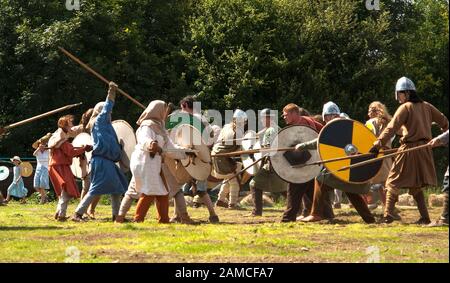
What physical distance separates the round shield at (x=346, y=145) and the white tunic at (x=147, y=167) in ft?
6.33

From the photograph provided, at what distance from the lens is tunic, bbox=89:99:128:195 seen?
1206 centimetres

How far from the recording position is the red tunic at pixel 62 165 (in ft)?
41.9

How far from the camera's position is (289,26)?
3481 cm

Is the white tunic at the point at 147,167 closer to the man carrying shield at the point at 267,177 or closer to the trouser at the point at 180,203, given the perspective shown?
the trouser at the point at 180,203

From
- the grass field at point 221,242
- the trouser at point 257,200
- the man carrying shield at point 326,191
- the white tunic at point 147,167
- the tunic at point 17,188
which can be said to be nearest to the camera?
the grass field at point 221,242

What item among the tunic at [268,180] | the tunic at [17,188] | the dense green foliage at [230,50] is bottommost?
the tunic at [17,188]

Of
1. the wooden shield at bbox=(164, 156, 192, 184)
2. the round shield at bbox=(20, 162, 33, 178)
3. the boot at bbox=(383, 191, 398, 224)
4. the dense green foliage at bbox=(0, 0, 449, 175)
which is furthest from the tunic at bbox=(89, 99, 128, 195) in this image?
the dense green foliage at bbox=(0, 0, 449, 175)

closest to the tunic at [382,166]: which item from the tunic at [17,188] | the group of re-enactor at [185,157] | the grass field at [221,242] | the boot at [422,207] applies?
the group of re-enactor at [185,157]

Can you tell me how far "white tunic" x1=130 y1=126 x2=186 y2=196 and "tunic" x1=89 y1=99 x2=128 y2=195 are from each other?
1.60 feet

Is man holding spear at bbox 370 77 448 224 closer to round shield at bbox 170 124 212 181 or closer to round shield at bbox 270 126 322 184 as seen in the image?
round shield at bbox 270 126 322 184

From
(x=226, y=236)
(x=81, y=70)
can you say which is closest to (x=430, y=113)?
(x=226, y=236)

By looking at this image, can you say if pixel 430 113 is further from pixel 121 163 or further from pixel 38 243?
pixel 38 243

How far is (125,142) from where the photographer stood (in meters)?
13.0

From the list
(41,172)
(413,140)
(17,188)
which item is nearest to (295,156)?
(413,140)
